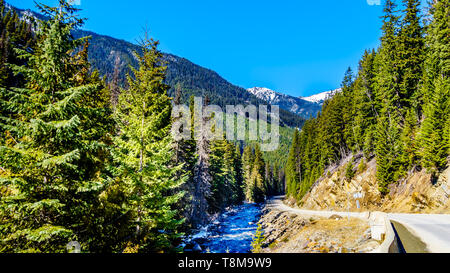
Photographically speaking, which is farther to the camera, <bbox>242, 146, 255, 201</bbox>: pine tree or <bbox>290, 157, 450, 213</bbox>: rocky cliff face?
<bbox>242, 146, 255, 201</bbox>: pine tree

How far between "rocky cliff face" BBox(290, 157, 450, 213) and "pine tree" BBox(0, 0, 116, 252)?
1983cm

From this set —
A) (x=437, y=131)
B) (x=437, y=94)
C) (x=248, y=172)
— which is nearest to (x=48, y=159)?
(x=437, y=131)

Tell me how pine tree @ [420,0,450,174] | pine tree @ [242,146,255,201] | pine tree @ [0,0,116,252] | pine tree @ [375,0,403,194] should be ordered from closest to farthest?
pine tree @ [0,0,116,252]
pine tree @ [420,0,450,174]
pine tree @ [375,0,403,194]
pine tree @ [242,146,255,201]

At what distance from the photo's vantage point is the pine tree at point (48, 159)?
7.44 metres

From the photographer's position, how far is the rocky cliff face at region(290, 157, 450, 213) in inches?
843

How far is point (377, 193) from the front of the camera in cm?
3058

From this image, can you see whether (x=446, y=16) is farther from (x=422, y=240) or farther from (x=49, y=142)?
(x=49, y=142)

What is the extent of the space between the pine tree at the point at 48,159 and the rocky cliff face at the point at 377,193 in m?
19.8

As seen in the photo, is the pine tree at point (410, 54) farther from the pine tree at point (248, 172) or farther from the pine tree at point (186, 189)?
the pine tree at point (248, 172)

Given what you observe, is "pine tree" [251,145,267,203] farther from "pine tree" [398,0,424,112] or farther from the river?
"pine tree" [398,0,424,112]

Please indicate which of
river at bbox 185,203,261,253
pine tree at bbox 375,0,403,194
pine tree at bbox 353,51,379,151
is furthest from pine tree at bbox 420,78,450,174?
river at bbox 185,203,261,253

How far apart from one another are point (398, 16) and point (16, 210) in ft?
157
